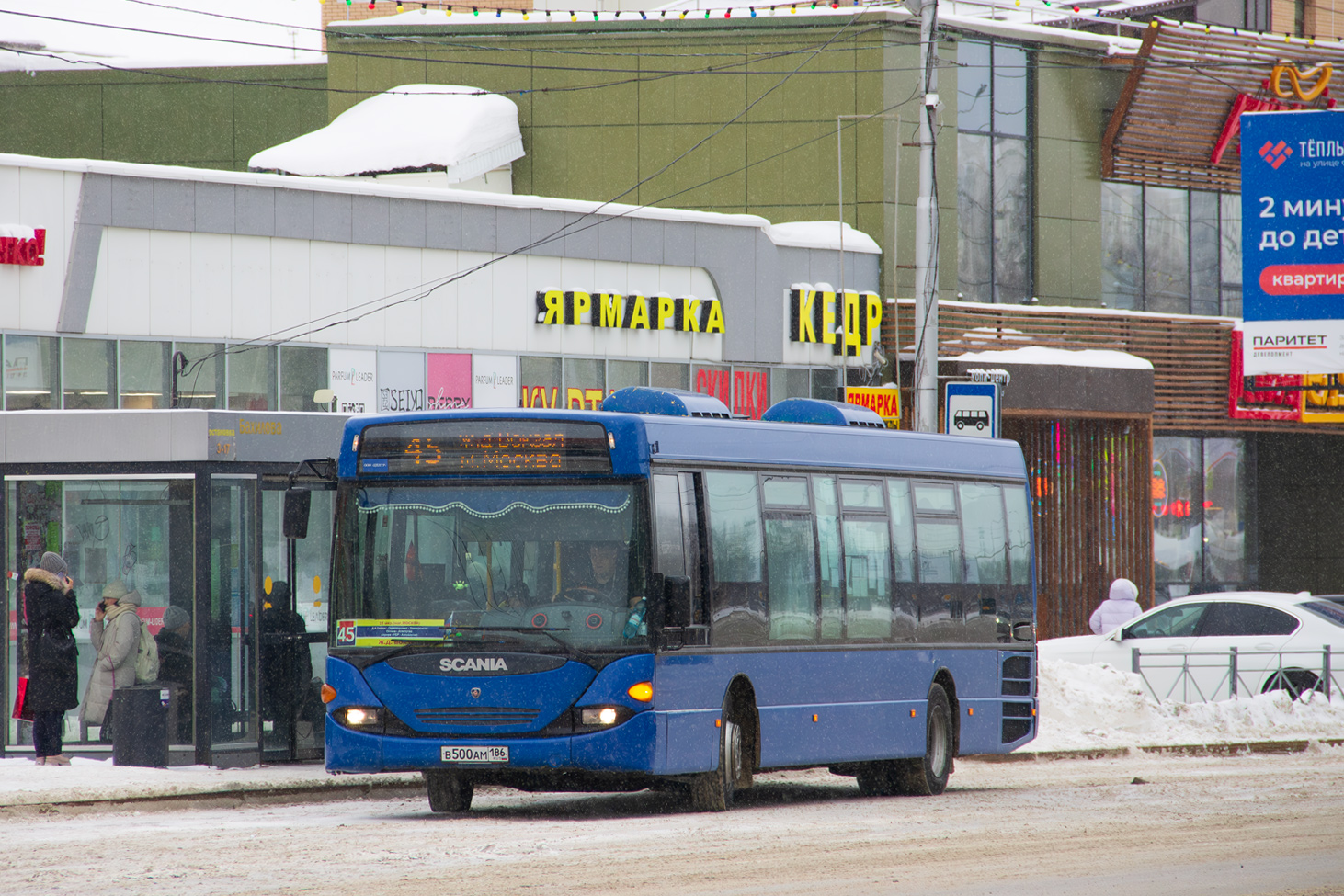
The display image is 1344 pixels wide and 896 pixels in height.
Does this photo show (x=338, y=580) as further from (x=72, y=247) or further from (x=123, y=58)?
(x=123, y=58)

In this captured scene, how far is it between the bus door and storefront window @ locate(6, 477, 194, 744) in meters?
5.70

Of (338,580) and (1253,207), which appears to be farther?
(1253,207)

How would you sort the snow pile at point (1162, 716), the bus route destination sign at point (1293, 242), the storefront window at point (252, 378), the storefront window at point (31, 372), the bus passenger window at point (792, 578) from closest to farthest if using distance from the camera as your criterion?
the bus passenger window at point (792, 578), the snow pile at point (1162, 716), the storefront window at point (31, 372), the storefront window at point (252, 378), the bus route destination sign at point (1293, 242)

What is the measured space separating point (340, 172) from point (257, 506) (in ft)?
42.5

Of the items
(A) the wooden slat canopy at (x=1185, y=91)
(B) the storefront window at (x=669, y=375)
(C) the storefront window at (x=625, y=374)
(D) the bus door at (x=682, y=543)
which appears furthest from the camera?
(A) the wooden slat canopy at (x=1185, y=91)

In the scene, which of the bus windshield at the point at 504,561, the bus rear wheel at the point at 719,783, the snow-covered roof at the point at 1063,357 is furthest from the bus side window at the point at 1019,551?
the snow-covered roof at the point at 1063,357

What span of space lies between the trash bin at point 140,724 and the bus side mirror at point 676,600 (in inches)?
227

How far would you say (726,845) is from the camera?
11398 mm

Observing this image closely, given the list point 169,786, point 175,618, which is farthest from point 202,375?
point 169,786

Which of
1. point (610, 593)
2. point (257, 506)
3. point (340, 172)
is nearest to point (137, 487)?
point (257, 506)

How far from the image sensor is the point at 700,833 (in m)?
12.0

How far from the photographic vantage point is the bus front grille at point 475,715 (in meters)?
12.8

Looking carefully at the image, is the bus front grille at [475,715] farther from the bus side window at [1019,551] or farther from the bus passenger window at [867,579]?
the bus side window at [1019,551]

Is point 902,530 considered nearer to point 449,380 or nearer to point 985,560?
point 985,560
